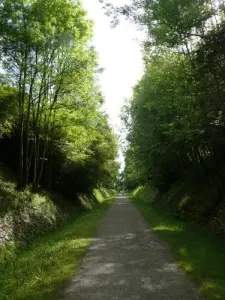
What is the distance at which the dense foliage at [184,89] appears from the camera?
36.4 feet

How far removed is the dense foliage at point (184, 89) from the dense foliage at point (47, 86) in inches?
180

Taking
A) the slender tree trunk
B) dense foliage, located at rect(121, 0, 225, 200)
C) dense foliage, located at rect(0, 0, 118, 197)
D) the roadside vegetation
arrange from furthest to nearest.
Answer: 1. the slender tree trunk
2. dense foliage, located at rect(0, 0, 118, 197)
3. dense foliage, located at rect(121, 0, 225, 200)
4. the roadside vegetation

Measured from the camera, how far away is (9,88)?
55.7ft

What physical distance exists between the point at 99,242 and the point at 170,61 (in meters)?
12.3

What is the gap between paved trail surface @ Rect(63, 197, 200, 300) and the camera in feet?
20.3

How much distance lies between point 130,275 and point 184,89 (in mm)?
11675

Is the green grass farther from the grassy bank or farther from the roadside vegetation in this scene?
the grassy bank

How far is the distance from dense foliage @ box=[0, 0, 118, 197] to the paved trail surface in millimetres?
8171

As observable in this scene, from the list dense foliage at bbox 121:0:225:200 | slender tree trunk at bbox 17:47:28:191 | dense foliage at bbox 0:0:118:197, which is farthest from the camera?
slender tree trunk at bbox 17:47:28:191

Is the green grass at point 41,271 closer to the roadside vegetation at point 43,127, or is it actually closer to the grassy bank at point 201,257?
the roadside vegetation at point 43,127

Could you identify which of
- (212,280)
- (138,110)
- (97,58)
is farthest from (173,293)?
(138,110)

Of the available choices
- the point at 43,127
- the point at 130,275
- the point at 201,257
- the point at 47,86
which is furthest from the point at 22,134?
the point at 201,257

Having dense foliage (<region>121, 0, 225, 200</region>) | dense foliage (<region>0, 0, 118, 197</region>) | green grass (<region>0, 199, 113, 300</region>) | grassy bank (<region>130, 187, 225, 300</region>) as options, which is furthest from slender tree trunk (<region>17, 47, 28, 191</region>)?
grassy bank (<region>130, 187, 225, 300</region>)

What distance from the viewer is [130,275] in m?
7.50
